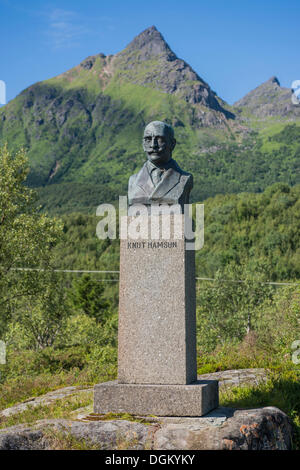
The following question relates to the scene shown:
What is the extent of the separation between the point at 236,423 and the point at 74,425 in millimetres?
1893

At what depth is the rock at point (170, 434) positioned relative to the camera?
5.98 metres

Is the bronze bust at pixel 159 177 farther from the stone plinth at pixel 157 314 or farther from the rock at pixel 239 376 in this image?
the rock at pixel 239 376

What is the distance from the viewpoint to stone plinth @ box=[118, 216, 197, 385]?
754 centimetres

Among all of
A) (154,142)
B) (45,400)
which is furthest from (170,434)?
(45,400)

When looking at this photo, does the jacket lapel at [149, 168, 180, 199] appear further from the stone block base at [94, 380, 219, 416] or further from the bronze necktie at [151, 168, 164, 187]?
the stone block base at [94, 380, 219, 416]

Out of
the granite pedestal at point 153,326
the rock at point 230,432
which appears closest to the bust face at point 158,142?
the granite pedestal at point 153,326

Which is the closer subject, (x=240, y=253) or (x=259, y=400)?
(x=259, y=400)

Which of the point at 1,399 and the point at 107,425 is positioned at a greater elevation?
the point at 107,425

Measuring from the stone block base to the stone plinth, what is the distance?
27 cm

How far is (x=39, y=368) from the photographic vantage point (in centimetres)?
2275

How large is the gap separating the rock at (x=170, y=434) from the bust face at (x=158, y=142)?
3.81 metres
